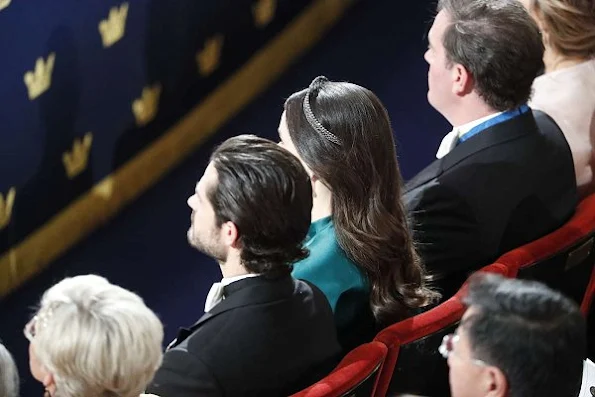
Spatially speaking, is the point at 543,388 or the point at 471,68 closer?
the point at 543,388

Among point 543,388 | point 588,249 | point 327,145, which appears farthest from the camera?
point 588,249

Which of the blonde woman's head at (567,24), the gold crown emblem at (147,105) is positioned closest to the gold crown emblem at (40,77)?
the gold crown emblem at (147,105)

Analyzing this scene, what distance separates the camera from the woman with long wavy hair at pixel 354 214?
91.0 inches

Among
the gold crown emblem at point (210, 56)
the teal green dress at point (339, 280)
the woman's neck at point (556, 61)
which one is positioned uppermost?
the gold crown emblem at point (210, 56)

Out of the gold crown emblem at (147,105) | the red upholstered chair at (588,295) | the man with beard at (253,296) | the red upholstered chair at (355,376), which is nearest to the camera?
the red upholstered chair at (355,376)

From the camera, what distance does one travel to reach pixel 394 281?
2.36m

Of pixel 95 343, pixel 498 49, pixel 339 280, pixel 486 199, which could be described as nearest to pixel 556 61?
pixel 498 49

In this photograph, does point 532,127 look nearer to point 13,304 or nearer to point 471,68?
point 471,68

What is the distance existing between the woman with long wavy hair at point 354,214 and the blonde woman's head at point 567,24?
0.80m

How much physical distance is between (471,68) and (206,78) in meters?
1.21

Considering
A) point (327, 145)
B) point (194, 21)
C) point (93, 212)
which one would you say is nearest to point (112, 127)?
point (93, 212)

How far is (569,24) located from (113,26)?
1246 millimetres

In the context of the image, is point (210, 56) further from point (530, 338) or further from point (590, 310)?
point (530, 338)

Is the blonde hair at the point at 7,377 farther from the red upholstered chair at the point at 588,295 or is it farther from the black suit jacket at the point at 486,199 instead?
the red upholstered chair at the point at 588,295
